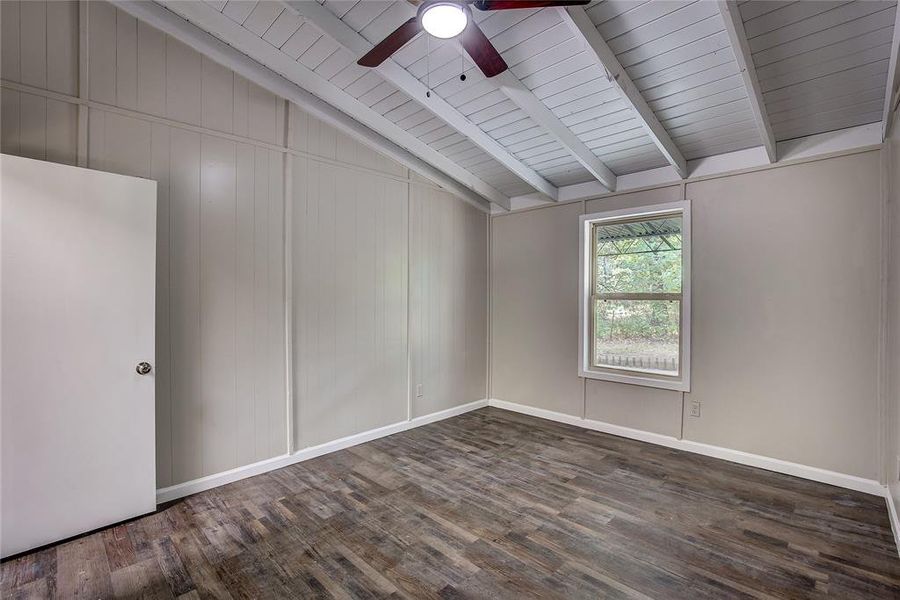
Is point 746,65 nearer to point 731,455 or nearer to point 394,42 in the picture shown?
point 394,42

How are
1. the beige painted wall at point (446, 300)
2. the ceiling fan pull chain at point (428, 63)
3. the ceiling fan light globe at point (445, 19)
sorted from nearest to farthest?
the ceiling fan light globe at point (445, 19) < the ceiling fan pull chain at point (428, 63) < the beige painted wall at point (446, 300)

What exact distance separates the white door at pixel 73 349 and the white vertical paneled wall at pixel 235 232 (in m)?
→ 0.23

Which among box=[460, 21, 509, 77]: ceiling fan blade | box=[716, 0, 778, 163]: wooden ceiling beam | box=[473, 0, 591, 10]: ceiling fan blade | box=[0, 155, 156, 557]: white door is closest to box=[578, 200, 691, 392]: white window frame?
box=[716, 0, 778, 163]: wooden ceiling beam

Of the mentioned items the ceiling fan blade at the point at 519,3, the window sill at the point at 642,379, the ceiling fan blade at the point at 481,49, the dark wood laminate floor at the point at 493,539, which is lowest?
the dark wood laminate floor at the point at 493,539

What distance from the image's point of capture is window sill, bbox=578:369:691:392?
12.2 ft

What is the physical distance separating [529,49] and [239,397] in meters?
3.12

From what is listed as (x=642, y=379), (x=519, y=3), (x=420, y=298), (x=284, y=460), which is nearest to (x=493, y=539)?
(x=284, y=460)

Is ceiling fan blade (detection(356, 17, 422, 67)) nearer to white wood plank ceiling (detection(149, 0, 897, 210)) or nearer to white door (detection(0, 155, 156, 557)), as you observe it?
white wood plank ceiling (detection(149, 0, 897, 210))

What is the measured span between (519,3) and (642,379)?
10.8ft

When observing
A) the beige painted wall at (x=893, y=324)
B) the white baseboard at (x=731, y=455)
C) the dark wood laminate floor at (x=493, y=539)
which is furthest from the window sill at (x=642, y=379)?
the beige painted wall at (x=893, y=324)

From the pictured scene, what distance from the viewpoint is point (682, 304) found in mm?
3721

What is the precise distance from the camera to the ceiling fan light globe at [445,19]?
72.4 inches

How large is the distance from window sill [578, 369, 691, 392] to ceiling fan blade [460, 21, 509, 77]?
3022 millimetres

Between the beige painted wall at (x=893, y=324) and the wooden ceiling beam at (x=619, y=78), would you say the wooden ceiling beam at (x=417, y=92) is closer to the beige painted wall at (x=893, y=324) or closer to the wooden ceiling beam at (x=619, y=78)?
the wooden ceiling beam at (x=619, y=78)
